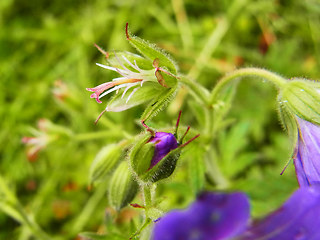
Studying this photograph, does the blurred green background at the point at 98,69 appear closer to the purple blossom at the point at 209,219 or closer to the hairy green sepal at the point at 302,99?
the hairy green sepal at the point at 302,99

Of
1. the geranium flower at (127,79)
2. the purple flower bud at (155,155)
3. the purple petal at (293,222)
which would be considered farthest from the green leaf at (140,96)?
the purple petal at (293,222)

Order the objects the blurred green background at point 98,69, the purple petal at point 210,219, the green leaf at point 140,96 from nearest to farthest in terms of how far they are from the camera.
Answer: the purple petal at point 210,219 → the green leaf at point 140,96 → the blurred green background at point 98,69

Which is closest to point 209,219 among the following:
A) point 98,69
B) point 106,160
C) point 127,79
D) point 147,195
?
point 147,195

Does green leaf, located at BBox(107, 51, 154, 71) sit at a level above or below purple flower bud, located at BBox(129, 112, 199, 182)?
above

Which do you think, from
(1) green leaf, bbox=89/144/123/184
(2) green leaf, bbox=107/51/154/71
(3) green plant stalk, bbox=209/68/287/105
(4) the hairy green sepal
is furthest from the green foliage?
(4) the hairy green sepal

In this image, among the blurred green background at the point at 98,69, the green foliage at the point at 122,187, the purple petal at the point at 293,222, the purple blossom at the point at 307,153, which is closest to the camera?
the purple petal at the point at 293,222

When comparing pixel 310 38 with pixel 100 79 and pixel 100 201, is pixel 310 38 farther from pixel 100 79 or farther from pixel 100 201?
pixel 100 201

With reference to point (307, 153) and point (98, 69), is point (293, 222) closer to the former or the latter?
point (307, 153)

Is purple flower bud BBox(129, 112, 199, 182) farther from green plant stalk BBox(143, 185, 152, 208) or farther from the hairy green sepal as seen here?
the hairy green sepal
